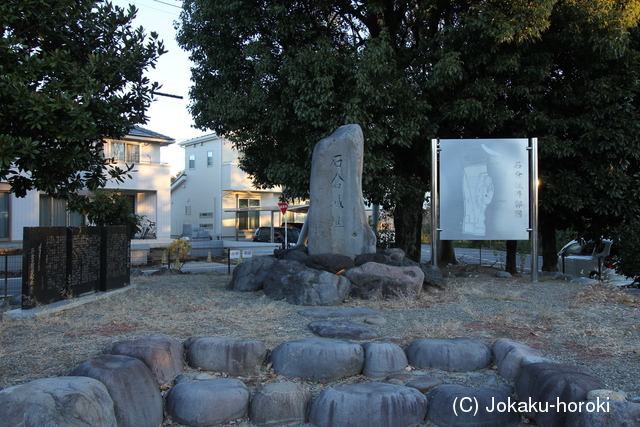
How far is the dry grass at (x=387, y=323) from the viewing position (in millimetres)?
5080

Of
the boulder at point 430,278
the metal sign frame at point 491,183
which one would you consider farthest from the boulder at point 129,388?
the metal sign frame at point 491,183

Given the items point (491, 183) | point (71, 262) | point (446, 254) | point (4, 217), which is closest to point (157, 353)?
point (71, 262)

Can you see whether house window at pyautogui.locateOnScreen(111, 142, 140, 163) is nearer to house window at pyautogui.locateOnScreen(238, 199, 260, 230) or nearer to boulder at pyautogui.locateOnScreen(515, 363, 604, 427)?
house window at pyautogui.locateOnScreen(238, 199, 260, 230)

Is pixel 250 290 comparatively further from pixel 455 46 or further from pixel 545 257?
pixel 545 257

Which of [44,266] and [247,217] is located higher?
[247,217]

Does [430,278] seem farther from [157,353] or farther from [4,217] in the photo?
[4,217]

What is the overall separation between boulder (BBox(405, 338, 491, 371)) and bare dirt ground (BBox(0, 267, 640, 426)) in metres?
0.45

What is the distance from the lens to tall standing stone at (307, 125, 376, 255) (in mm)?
10266

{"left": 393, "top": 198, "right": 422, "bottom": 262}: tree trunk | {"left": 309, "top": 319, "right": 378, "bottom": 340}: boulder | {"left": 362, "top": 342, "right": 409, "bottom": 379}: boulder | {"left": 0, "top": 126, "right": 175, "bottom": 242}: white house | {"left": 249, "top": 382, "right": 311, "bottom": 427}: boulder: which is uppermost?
{"left": 0, "top": 126, "right": 175, "bottom": 242}: white house

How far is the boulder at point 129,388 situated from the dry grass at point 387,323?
0.58 m

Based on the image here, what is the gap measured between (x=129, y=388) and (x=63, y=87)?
5171 mm

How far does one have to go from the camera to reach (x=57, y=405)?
3.57m

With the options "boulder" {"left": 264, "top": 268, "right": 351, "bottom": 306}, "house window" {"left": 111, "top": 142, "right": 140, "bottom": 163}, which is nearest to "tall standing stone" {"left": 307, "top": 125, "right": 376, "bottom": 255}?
"boulder" {"left": 264, "top": 268, "right": 351, "bottom": 306}

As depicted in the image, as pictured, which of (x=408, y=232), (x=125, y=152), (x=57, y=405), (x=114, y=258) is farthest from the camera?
(x=125, y=152)
